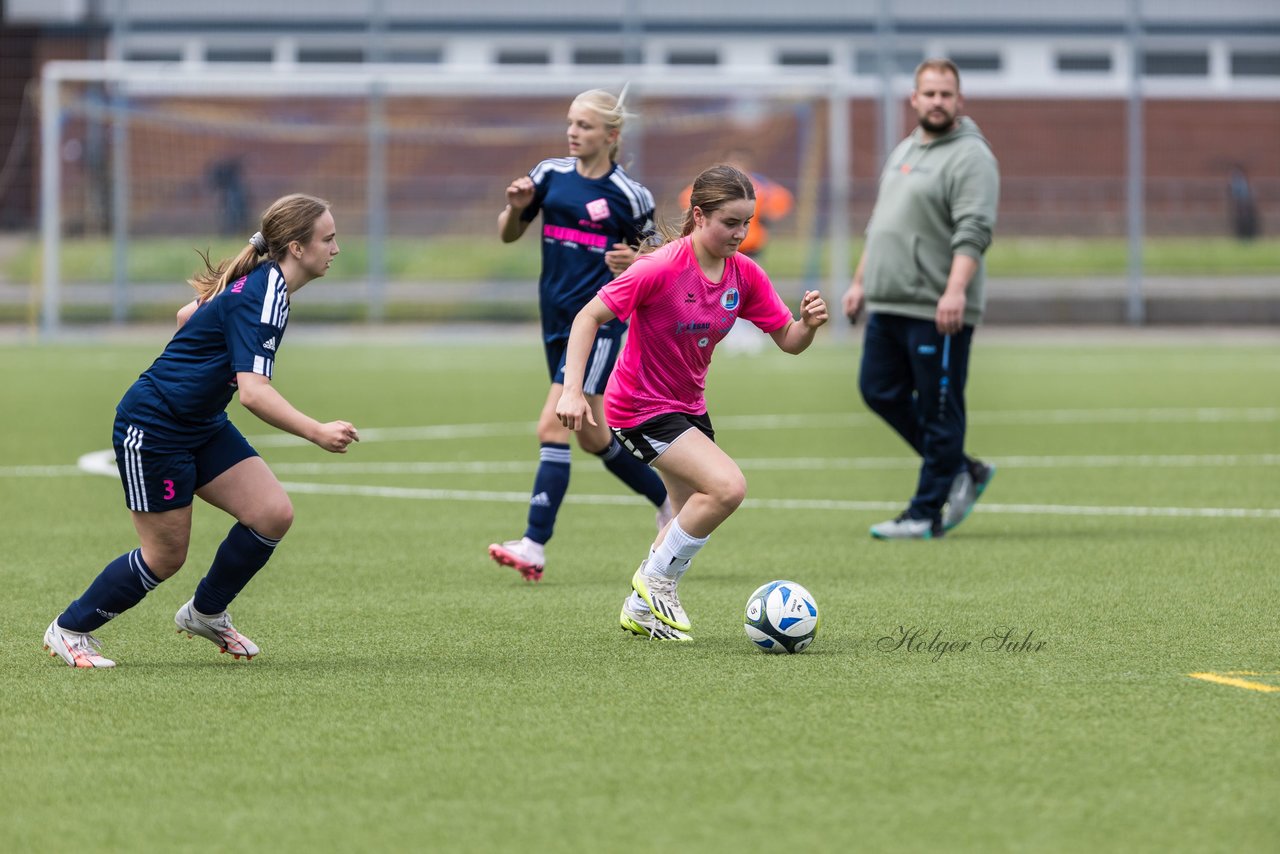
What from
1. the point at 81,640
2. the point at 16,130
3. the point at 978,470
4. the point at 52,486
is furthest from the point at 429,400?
the point at 16,130

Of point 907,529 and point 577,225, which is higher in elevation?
point 577,225

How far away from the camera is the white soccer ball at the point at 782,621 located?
6.00 meters

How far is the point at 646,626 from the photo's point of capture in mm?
6375

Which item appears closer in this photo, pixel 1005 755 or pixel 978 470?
pixel 1005 755

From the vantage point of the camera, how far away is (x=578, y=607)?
7047 millimetres

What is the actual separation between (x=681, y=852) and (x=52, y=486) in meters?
7.62

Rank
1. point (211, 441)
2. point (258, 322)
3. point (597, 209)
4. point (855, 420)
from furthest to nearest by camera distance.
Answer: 1. point (855, 420)
2. point (597, 209)
3. point (211, 441)
4. point (258, 322)

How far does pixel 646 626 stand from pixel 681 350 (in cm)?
94

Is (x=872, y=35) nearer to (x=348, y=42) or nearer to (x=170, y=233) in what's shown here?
(x=348, y=42)

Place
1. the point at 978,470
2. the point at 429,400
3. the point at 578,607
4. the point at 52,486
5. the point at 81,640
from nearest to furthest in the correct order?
the point at 81,640 < the point at 578,607 < the point at 978,470 < the point at 52,486 < the point at 429,400

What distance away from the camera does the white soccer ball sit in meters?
6.00

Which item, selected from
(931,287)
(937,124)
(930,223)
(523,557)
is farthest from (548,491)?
(937,124)

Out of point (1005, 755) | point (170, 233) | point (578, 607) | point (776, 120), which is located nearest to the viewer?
point (1005, 755)

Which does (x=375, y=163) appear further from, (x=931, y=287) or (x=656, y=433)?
(x=656, y=433)
